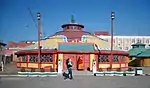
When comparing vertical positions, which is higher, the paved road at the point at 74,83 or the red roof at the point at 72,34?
the red roof at the point at 72,34

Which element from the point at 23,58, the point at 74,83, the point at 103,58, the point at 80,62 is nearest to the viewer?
the point at 74,83

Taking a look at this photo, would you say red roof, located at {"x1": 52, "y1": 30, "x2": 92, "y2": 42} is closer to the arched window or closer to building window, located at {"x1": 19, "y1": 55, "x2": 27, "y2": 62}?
the arched window

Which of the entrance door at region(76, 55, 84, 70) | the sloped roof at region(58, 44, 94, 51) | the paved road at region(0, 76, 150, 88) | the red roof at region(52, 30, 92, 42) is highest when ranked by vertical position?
the red roof at region(52, 30, 92, 42)

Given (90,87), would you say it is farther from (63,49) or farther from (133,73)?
(63,49)

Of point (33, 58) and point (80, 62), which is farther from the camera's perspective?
point (33, 58)

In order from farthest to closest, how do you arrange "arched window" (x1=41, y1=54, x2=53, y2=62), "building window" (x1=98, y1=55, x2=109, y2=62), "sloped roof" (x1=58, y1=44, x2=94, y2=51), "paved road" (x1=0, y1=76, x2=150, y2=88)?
1. "building window" (x1=98, y1=55, x2=109, y2=62)
2. "arched window" (x1=41, y1=54, x2=53, y2=62)
3. "sloped roof" (x1=58, y1=44, x2=94, y2=51)
4. "paved road" (x1=0, y1=76, x2=150, y2=88)

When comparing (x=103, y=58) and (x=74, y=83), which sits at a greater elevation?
(x=103, y=58)

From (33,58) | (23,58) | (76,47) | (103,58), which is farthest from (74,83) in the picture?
(23,58)

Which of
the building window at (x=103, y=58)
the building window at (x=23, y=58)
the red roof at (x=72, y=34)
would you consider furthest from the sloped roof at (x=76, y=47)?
the building window at (x=23, y=58)

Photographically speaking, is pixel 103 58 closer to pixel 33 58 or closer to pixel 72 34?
pixel 72 34

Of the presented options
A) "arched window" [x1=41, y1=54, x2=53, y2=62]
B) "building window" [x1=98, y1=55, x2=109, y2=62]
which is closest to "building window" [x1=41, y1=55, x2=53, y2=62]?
"arched window" [x1=41, y1=54, x2=53, y2=62]

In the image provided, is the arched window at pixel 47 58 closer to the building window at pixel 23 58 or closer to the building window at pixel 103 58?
the building window at pixel 23 58

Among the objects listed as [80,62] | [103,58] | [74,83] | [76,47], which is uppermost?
[76,47]

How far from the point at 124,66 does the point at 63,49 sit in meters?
9.03
